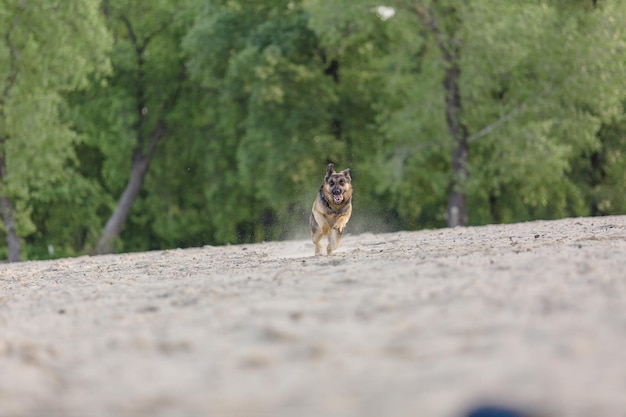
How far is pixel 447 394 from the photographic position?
4.93 meters

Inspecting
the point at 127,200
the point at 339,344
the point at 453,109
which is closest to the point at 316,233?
the point at 339,344

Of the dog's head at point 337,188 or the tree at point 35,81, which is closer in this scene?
the dog's head at point 337,188

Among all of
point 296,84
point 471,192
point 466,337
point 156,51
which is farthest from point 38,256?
point 466,337

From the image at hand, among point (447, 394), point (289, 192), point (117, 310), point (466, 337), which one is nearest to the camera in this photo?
point (447, 394)

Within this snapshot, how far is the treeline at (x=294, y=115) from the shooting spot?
31906 mm

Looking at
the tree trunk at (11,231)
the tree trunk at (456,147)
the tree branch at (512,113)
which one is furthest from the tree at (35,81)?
the tree branch at (512,113)

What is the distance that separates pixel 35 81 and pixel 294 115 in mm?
8674

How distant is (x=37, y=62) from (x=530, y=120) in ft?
48.9

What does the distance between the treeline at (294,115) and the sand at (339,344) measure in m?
22.6

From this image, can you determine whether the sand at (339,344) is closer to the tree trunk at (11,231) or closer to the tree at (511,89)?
the tree at (511,89)

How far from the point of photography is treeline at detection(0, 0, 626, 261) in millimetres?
31906

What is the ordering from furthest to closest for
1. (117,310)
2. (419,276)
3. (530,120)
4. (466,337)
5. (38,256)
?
(38,256), (530,120), (419,276), (117,310), (466,337)

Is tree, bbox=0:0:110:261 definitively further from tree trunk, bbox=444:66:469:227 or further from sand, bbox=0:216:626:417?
sand, bbox=0:216:626:417

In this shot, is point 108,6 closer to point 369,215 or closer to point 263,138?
point 263,138
